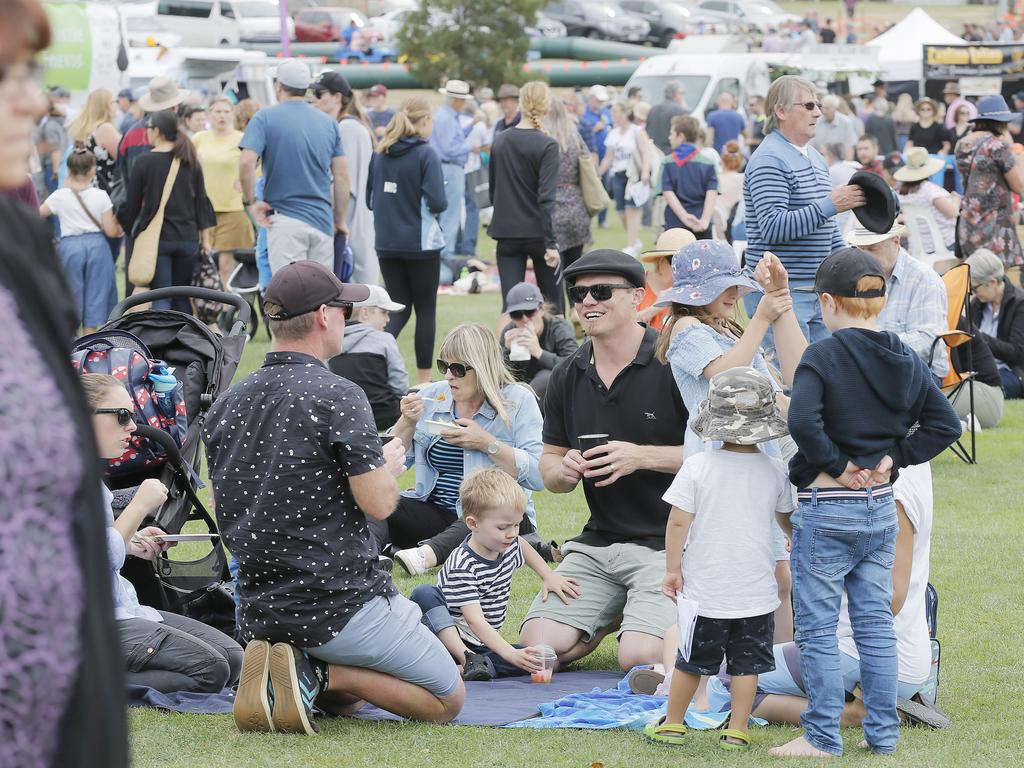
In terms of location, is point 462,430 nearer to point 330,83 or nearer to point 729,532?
point 729,532

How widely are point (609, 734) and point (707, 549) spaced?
0.75 m

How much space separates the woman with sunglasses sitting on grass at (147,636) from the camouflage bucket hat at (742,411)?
1939 millimetres

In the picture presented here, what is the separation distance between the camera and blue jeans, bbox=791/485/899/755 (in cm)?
427

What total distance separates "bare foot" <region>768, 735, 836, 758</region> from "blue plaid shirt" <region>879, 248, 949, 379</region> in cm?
335

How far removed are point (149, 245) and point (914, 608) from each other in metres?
7.35

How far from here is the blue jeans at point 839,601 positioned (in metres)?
4.27

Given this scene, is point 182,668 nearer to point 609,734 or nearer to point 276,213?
point 609,734

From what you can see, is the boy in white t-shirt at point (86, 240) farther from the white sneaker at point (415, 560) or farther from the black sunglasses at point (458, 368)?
the black sunglasses at point (458, 368)

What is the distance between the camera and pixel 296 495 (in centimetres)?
446

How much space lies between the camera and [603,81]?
36.5 meters

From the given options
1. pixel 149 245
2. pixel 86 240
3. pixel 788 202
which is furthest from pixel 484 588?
pixel 86 240

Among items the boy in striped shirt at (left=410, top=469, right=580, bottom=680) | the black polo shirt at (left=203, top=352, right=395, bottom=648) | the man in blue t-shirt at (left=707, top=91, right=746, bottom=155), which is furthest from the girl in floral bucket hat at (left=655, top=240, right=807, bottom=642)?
the man in blue t-shirt at (left=707, top=91, right=746, bottom=155)

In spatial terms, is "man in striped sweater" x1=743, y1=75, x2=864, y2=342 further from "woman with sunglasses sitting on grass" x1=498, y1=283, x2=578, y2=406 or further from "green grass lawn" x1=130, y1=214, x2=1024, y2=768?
"woman with sunglasses sitting on grass" x1=498, y1=283, x2=578, y2=406

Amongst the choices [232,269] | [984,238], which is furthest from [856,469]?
[232,269]
